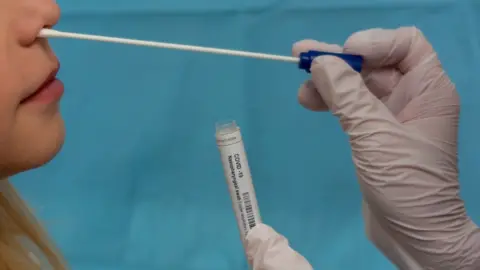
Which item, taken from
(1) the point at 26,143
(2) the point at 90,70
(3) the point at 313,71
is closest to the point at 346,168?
(3) the point at 313,71

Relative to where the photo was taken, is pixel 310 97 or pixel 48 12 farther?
pixel 310 97

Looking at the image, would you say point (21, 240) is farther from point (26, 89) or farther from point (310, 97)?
point (310, 97)

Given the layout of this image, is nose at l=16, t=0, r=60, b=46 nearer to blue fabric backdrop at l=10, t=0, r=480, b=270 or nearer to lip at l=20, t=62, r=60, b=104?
lip at l=20, t=62, r=60, b=104

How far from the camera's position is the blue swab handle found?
77 cm

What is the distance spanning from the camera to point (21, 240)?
87 centimetres

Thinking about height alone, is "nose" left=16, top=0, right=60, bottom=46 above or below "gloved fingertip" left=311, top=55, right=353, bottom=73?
above

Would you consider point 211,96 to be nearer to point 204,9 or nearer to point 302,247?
point 204,9

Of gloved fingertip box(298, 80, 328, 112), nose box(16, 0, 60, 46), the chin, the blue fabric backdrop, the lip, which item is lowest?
the blue fabric backdrop

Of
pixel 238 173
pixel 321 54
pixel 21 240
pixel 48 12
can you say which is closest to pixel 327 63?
pixel 321 54

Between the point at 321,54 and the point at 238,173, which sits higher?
the point at 321,54

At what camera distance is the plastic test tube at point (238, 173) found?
2.54 feet

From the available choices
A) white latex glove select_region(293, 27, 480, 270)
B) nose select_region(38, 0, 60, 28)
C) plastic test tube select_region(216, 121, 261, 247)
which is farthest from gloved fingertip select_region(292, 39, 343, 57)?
nose select_region(38, 0, 60, 28)

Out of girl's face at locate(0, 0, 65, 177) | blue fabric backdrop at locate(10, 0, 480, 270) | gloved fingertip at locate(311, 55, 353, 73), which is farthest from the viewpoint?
blue fabric backdrop at locate(10, 0, 480, 270)

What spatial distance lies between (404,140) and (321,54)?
0.14m
